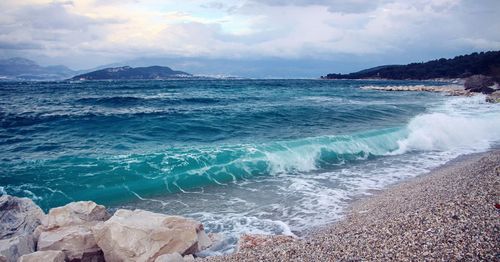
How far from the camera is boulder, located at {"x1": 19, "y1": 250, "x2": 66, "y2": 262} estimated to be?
5.49 meters

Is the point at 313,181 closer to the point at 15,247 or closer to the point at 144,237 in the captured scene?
the point at 144,237

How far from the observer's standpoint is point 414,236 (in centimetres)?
520

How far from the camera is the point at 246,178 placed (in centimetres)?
1202

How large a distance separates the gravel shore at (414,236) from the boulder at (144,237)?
28.2 inches

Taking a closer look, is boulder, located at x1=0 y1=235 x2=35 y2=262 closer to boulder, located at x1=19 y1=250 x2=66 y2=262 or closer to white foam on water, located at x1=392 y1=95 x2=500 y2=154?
boulder, located at x1=19 y1=250 x2=66 y2=262

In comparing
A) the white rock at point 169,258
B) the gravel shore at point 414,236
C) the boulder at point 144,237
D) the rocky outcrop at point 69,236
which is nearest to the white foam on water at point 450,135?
the gravel shore at point 414,236

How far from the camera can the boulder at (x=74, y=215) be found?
22.9 feet

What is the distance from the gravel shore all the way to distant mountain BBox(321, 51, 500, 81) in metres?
88.7

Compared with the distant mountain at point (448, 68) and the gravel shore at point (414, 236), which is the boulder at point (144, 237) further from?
the distant mountain at point (448, 68)

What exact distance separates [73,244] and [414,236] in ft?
17.9

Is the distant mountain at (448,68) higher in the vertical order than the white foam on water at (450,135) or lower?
higher

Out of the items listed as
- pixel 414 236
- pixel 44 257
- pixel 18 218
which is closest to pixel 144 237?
pixel 44 257

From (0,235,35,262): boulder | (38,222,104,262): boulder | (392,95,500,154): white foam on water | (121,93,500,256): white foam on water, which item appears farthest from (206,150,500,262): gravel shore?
(392,95,500,154): white foam on water

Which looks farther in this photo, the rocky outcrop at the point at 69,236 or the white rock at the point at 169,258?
the rocky outcrop at the point at 69,236
